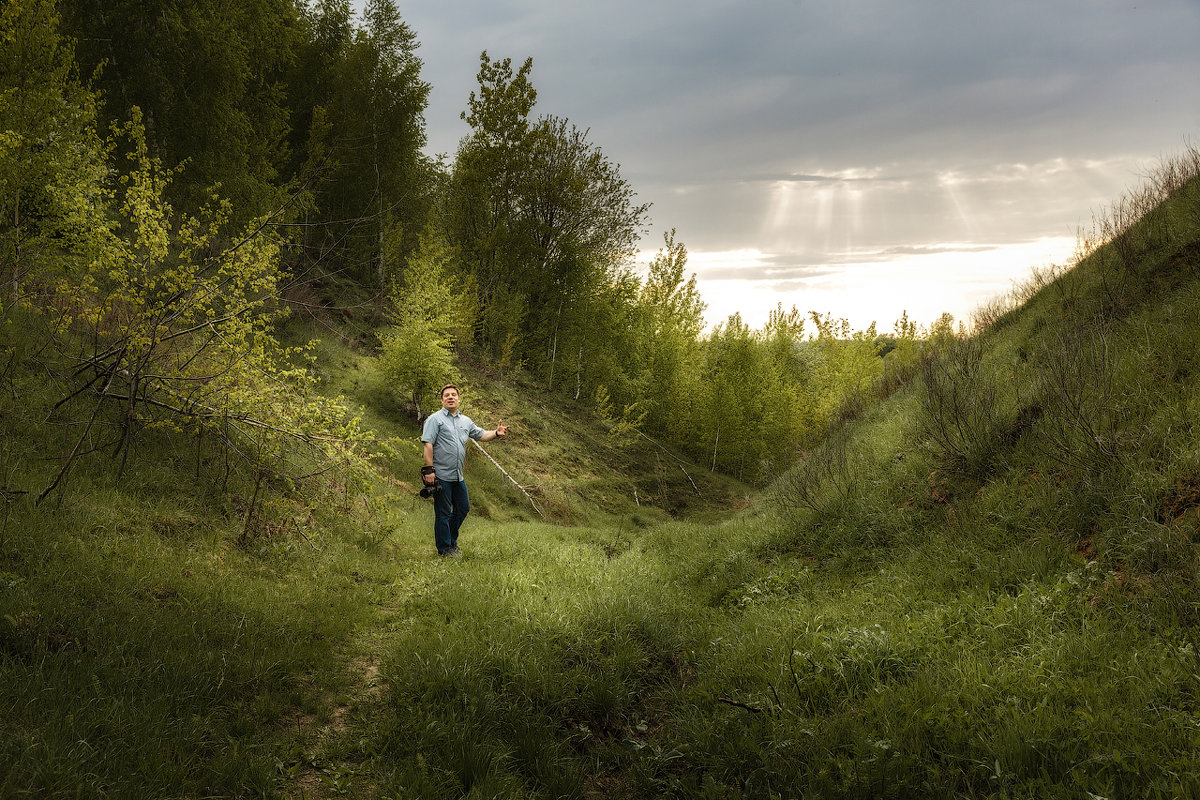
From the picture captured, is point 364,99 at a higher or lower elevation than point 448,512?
higher

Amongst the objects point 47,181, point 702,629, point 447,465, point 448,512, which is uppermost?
point 47,181

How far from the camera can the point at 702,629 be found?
219 inches

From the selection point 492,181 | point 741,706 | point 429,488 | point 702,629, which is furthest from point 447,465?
point 492,181

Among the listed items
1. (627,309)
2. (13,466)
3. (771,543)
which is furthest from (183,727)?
(627,309)

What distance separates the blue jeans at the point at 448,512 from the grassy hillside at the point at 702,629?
45 centimetres

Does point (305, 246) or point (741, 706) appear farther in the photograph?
point (305, 246)

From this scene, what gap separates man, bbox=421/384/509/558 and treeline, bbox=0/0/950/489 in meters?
1.66

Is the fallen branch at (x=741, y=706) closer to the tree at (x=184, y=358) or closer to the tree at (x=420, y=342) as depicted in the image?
the tree at (x=184, y=358)

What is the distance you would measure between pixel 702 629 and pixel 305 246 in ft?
35.9

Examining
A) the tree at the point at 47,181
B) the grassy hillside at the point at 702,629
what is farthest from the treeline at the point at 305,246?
the grassy hillside at the point at 702,629

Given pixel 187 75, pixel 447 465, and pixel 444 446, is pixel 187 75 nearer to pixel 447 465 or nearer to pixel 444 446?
pixel 444 446

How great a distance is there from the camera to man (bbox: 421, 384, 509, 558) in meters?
8.05

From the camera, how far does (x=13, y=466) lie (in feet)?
17.3

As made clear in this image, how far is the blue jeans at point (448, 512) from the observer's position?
8031 millimetres
